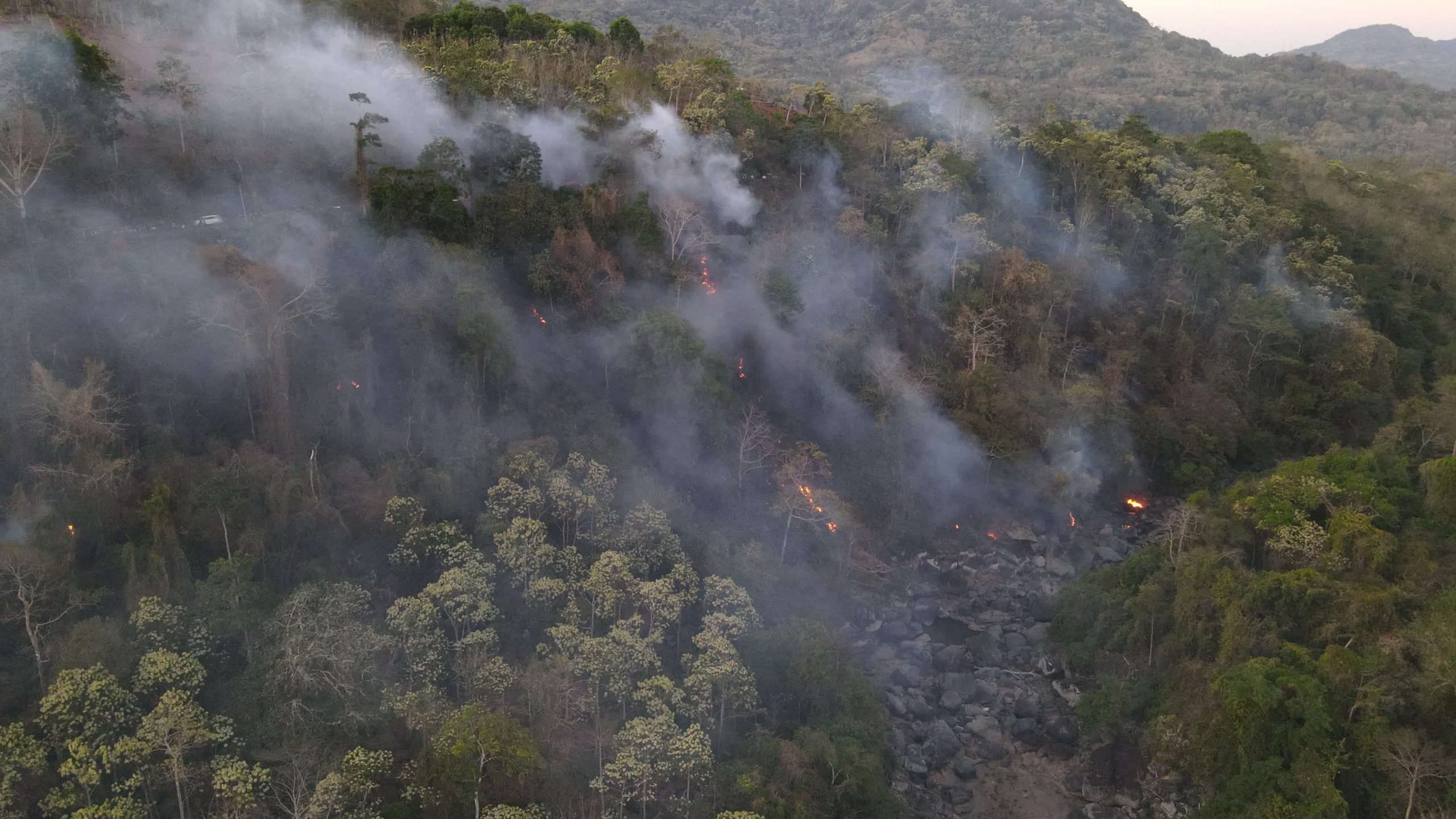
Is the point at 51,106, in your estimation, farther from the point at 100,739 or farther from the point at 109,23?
the point at 100,739

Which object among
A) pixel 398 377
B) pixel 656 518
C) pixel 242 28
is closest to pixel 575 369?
pixel 398 377

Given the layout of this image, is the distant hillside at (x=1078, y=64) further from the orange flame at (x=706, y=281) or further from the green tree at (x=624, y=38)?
the orange flame at (x=706, y=281)

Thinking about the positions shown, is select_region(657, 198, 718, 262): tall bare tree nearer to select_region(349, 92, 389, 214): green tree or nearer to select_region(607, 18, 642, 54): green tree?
select_region(349, 92, 389, 214): green tree

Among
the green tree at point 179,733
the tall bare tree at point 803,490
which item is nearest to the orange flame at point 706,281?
the tall bare tree at point 803,490

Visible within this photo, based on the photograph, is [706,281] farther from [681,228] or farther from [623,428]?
[623,428]

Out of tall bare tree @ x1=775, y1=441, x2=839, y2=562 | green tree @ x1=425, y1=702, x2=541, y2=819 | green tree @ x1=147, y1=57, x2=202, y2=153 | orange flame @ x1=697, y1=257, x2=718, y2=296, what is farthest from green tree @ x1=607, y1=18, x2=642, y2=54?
green tree @ x1=425, y1=702, x2=541, y2=819

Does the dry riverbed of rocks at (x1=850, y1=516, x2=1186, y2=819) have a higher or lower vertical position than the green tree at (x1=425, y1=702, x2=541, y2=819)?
lower
